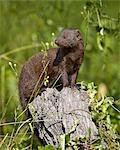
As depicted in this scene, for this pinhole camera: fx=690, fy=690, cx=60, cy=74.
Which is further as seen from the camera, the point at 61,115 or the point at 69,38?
the point at 69,38

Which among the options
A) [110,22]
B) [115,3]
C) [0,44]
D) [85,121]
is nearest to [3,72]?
[110,22]

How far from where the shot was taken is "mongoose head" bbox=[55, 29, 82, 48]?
5.73m

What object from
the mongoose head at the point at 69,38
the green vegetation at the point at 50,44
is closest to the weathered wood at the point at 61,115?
the green vegetation at the point at 50,44

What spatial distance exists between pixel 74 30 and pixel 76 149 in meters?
1.42

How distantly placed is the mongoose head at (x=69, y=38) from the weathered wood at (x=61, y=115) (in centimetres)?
65

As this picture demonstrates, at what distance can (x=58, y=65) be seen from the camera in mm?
5957

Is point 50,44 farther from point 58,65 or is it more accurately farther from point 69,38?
point 69,38

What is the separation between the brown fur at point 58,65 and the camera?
19.1 feet

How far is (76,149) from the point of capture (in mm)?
4770

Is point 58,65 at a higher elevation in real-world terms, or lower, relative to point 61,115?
higher

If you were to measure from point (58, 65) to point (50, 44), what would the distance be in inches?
30.3

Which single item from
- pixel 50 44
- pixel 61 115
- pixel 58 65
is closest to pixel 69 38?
pixel 58 65

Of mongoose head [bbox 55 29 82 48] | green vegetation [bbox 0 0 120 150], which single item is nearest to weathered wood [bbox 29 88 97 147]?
green vegetation [bbox 0 0 120 150]

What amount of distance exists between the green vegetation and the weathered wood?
0.12 meters
